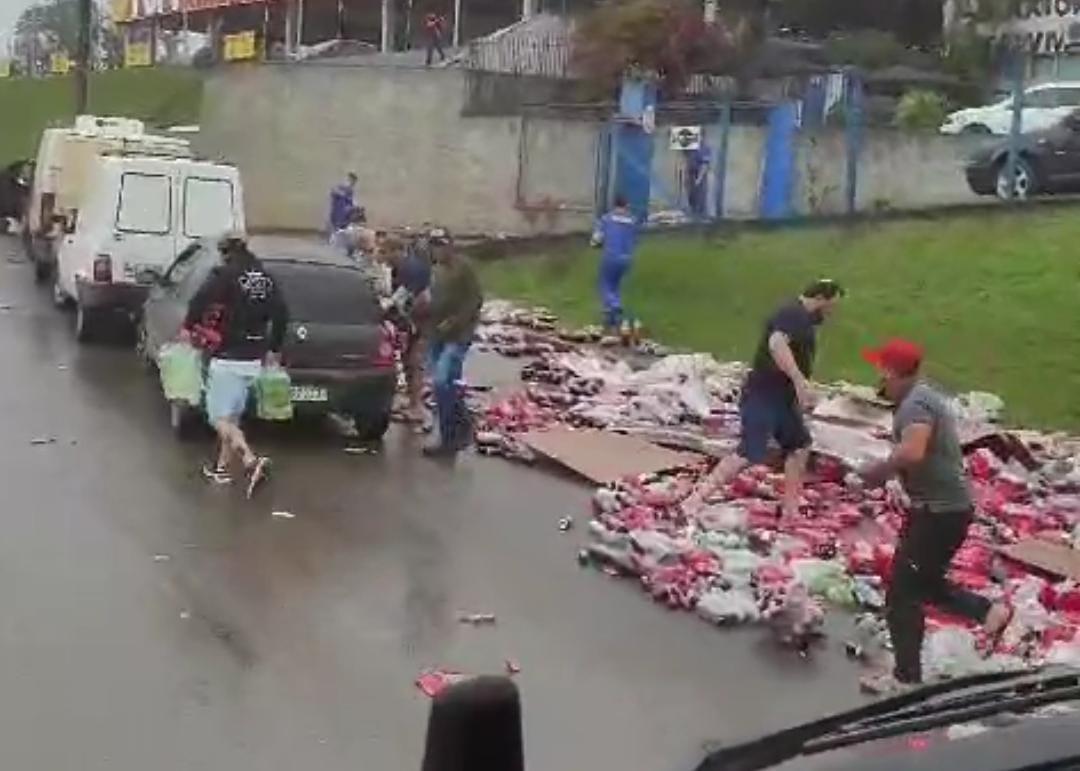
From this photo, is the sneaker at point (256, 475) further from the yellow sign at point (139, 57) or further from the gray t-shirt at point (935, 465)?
the yellow sign at point (139, 57)

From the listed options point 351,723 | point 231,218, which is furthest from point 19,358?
point 351,723

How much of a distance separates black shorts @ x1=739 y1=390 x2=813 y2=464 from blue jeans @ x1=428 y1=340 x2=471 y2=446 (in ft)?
10.5

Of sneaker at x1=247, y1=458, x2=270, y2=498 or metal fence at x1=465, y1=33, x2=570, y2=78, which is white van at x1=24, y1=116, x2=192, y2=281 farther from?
metal fence at x1=465, y1=33, x2=570, y2=78

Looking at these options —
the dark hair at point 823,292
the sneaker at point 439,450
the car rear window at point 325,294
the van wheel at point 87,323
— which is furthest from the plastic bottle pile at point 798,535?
the van wheel at point 87,323

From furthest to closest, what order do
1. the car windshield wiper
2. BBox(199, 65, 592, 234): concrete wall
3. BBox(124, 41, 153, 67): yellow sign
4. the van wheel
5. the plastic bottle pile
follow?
BBox(124, 41, 153, 67): yellow sign < BBox(199, 65, 592, 234): concrete wall < the van wheel < the plastic bottle pile < the car windshield wiper

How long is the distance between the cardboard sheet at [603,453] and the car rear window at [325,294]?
1.79 m

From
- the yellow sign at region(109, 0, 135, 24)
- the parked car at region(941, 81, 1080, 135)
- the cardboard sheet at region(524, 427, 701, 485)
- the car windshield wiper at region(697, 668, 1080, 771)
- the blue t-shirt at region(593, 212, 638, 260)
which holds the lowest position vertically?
the cardboard sheet at region(524, 427, 701, 485)

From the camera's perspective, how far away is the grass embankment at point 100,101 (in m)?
46.6

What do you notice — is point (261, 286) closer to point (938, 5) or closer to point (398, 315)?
point (398, 315)

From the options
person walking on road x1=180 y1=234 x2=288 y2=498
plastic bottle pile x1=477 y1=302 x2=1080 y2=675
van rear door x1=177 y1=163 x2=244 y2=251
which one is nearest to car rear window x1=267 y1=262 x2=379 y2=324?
person walking on road x1=180 y1=234 x2=288 y2=498

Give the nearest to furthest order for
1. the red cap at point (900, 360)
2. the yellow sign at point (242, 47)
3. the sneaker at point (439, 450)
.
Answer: the red cap at point (900, 360) → the sneaker at point (439, 450) → the yellow sign at point (242, 47)

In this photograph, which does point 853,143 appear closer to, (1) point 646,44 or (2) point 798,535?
(1) point 646,44

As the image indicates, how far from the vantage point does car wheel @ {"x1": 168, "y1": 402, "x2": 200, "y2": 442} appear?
16.0 meters

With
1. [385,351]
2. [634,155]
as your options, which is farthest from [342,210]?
[385,351]
